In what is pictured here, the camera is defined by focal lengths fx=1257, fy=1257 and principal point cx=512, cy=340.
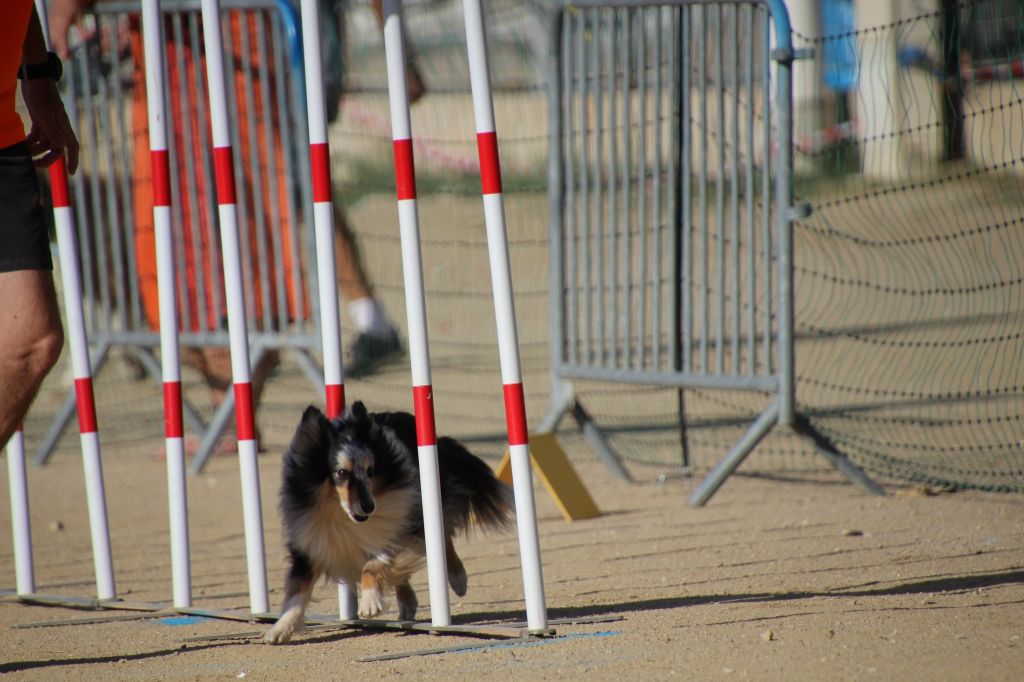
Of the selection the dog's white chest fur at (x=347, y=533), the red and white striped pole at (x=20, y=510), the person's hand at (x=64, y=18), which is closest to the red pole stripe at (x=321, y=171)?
the dog's white chest fur at (x=347, y=533)

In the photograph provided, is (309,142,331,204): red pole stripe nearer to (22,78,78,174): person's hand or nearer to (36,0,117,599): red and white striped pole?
(22,78,78,174): person's hand

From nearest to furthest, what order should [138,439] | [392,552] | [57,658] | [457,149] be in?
[57,658]
[392,552]
[138,439]
[457,149]

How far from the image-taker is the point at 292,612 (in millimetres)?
4035

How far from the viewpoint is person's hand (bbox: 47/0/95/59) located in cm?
755

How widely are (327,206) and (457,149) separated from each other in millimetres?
9605

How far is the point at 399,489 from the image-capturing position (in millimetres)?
4250

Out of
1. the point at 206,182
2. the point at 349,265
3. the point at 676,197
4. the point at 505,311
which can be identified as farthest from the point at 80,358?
the point at 349,265

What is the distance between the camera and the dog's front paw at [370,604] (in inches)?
163

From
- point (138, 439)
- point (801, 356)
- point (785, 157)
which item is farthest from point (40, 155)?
point (801, 356)

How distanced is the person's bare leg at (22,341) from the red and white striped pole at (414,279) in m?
1.01

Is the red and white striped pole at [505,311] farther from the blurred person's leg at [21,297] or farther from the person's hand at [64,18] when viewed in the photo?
the person's hand at [64,18]

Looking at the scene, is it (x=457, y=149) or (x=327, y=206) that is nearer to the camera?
(x=327, y=206)

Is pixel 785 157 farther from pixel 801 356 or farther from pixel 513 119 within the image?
pixel 513 119

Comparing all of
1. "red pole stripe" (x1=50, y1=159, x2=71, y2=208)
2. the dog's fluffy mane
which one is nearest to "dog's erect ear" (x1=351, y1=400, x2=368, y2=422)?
the dog's fluffy mane
